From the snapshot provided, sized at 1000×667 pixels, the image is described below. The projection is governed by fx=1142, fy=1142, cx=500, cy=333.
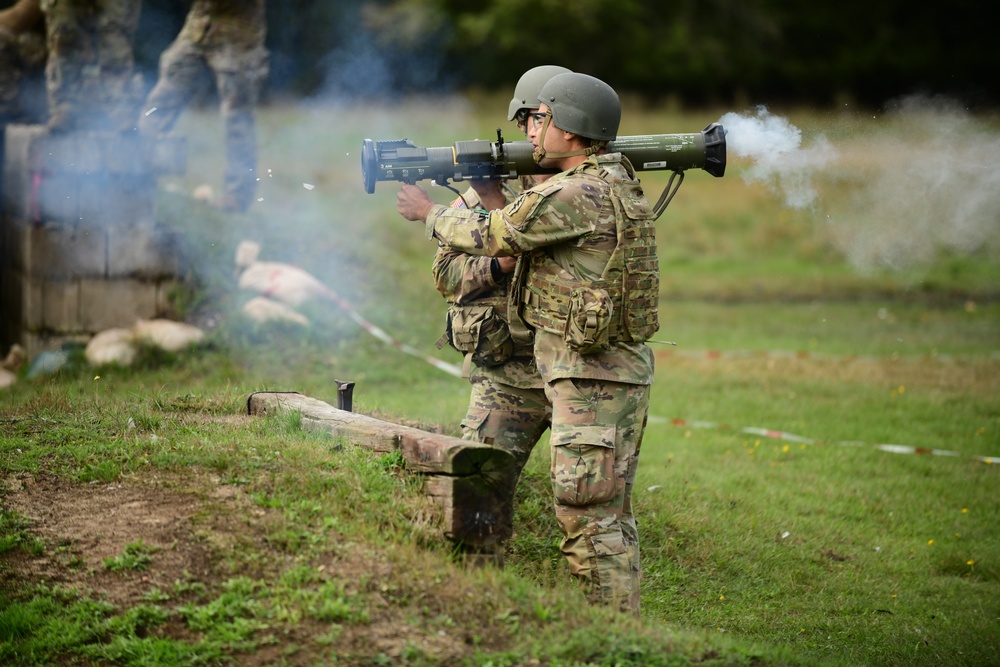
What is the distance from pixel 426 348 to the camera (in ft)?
40.9

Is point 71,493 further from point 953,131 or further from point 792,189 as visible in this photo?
point 953,131

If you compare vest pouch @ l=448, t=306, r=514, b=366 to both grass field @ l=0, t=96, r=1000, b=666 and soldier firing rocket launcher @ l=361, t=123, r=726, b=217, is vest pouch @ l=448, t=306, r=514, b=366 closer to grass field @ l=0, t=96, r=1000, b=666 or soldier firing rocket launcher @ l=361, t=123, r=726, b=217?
soldier firing rocket launcher @ l=361, t=123, r=726, b=217

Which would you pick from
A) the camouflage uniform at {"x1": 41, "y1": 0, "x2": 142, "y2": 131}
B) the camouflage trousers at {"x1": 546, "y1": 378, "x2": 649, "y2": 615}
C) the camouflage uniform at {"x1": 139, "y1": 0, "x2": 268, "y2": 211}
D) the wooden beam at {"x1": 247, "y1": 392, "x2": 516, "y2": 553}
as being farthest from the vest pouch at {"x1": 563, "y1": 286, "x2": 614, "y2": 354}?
the camouflage uniform at {"x1": 139, "y1": 0, "x2": 268, "y2": 211}

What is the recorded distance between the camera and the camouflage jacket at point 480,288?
19.0ft

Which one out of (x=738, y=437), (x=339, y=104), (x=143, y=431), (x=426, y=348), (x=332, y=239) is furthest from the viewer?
(x=339, y=104)

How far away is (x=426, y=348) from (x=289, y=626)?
825cm

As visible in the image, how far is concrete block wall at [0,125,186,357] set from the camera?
10906 mm

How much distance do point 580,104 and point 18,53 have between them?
8922 mm

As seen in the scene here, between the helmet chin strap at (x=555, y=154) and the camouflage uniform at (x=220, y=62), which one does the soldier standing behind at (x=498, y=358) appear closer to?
the helmet chin strap at (x=555, y=154)

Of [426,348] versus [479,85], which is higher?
[479,85]

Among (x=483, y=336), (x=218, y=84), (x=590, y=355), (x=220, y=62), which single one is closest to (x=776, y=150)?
(x=483, y=336)

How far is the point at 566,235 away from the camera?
16.2 feet

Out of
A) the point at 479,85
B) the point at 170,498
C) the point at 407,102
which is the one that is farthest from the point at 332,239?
the point at 479,85

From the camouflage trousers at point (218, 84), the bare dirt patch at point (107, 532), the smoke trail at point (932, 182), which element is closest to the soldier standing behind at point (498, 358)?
the bare dirt patch at point (107, 532)
